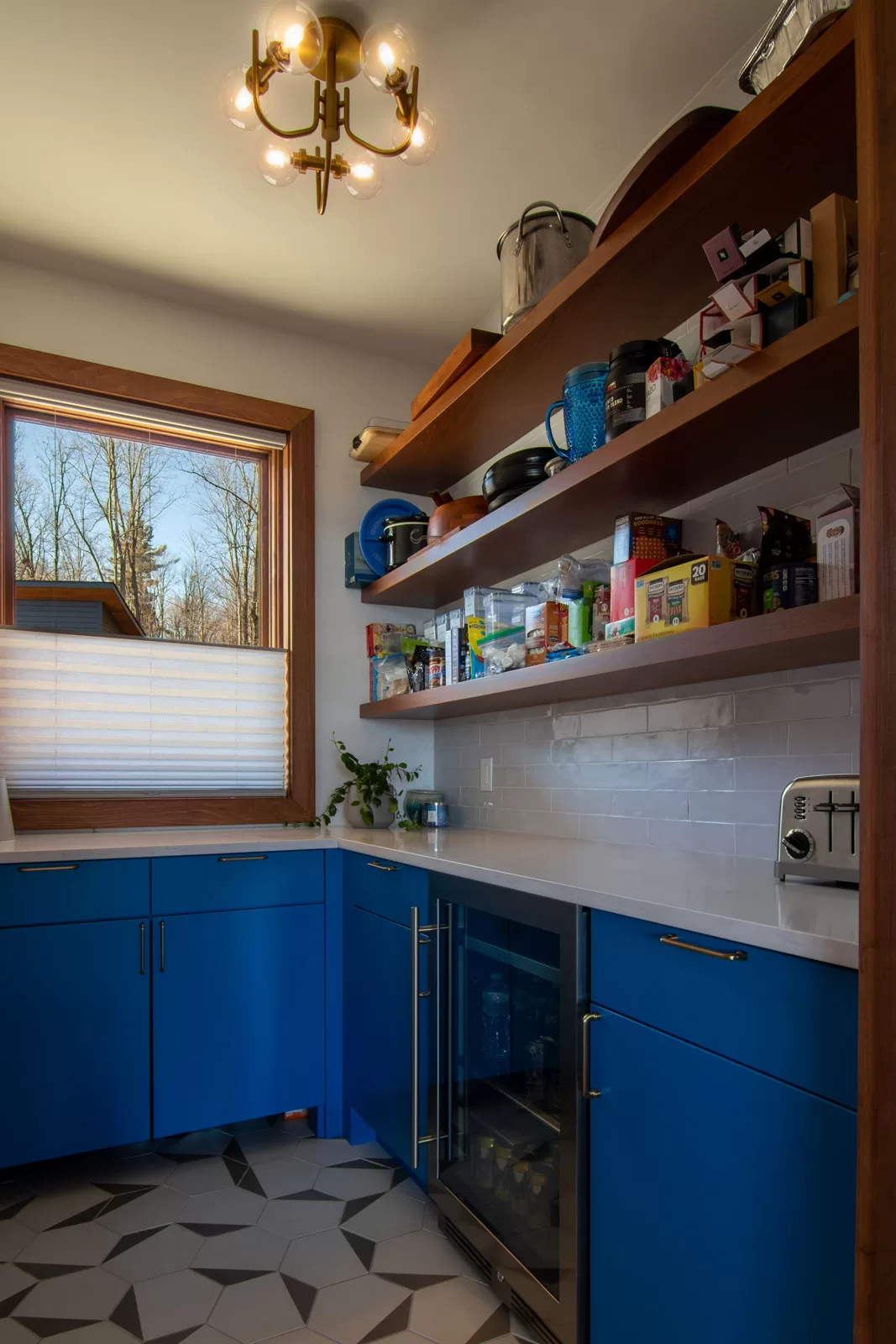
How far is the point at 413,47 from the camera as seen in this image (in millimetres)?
1737

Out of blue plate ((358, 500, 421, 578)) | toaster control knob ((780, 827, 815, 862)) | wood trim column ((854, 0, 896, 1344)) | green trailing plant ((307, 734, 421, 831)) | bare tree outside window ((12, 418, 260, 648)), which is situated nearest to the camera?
wood trim column ((854, 0, 896, 1344))

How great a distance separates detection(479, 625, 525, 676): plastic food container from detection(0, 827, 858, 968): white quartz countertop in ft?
1.63

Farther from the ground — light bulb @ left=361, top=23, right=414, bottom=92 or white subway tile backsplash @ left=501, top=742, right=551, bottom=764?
light bulb @ left=361, top=23, right=414, bottom=92

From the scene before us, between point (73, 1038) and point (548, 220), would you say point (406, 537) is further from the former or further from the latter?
Answer: point (73, 1038)

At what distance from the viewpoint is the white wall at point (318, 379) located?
2838mm

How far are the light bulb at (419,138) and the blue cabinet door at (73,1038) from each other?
6.89 feet

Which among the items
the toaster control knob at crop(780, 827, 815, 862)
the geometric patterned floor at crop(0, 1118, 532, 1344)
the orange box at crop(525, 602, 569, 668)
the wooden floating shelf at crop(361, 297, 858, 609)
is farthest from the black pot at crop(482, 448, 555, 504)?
the geometric patterned floor at crop(0, 1118, 532, 1344)

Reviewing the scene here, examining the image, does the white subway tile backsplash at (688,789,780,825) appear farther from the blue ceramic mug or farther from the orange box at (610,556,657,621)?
the blue ceramic mug

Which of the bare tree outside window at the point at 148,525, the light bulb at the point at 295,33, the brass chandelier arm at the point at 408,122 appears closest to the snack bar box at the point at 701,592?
the brass chandelier arm at the point at 408,122

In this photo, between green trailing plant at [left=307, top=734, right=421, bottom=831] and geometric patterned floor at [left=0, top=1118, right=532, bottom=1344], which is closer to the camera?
geometric patterned floor at [left=0, top=1118, right=532, bottom=1344]

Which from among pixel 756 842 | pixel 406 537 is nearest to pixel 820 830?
pixel 756 842

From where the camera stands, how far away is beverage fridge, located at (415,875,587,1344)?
1398mm

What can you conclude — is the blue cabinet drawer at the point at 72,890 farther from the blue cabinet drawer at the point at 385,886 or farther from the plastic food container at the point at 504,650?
the plastic food container at the point at 504,650

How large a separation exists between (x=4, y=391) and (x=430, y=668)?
1709mm
